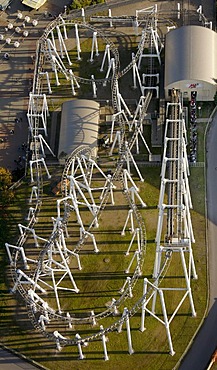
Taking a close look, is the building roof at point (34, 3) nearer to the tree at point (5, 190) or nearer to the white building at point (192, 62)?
the white building at point (192, 62)

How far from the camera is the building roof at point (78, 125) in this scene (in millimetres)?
77000

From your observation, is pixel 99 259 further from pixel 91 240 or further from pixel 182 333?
pixel 182 333

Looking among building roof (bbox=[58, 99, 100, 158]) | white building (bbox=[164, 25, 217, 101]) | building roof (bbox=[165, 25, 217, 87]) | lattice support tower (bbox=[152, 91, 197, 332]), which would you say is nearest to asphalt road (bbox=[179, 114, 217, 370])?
lattice support tower (bbox=[152, 91, 197, 332])

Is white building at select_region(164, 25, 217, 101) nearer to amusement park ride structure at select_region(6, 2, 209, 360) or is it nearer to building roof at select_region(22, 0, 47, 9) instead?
amusement park ride structure at select_region(6, 2, 209, 360)

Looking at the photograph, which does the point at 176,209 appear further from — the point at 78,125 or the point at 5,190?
the point at 5,190

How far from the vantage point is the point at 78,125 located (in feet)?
257

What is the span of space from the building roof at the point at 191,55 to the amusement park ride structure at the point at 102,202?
8.39 feet

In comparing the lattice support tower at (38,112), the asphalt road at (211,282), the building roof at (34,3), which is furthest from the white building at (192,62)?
the building roof at (34,3)

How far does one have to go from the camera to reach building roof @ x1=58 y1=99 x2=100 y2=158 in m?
77.0

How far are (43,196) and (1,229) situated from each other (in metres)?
6.69

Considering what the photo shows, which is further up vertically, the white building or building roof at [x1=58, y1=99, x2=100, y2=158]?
the white building

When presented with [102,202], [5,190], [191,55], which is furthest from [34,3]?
[102,202]

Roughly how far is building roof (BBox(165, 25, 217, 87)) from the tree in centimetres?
2392

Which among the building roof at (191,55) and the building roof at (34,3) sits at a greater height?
the building roof at (34,3)
